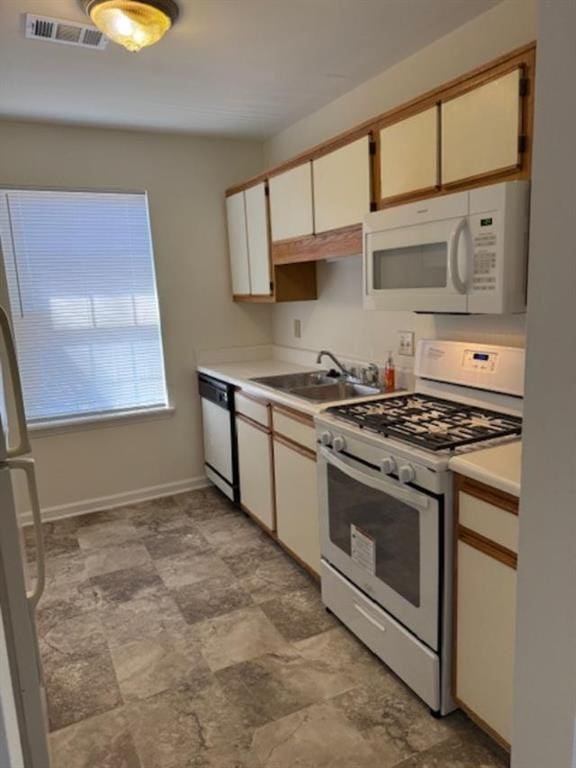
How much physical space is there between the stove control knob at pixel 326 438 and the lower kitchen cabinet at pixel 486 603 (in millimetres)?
665

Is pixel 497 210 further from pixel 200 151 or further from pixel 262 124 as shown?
pixel 200 151

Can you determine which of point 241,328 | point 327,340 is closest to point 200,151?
point 241,328

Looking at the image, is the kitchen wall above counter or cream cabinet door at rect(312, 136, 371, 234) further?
cream cabinet door at rect(312, 136, 371, 234)

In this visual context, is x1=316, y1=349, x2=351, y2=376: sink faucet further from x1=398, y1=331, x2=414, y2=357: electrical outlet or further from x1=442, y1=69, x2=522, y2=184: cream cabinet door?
x1=442, y1=69, x2=522, y2=184: cream cabinet door

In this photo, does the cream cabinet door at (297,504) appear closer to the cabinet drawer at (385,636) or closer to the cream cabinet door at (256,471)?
the cream cabinet door at (256,471)

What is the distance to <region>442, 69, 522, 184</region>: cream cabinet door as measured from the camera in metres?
1.65

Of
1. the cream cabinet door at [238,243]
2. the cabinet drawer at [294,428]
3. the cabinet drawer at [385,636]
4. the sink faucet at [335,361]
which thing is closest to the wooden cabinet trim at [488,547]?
the cabinet drawer at [385,636]

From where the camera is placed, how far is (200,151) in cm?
369

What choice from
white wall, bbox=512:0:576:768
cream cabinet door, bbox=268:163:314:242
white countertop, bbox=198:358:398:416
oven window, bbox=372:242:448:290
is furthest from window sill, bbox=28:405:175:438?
white wall, bbox=512:0:576:768

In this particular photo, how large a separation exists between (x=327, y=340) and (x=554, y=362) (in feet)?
7.91

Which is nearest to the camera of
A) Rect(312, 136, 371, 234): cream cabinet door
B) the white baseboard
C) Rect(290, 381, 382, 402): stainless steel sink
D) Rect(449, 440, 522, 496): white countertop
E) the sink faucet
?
Rect(449, 440, 522, 496): white countertop

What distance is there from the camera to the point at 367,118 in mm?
2781

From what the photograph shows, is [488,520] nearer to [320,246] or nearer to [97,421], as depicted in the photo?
[320,246]

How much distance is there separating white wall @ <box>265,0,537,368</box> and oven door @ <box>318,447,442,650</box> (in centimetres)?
79
